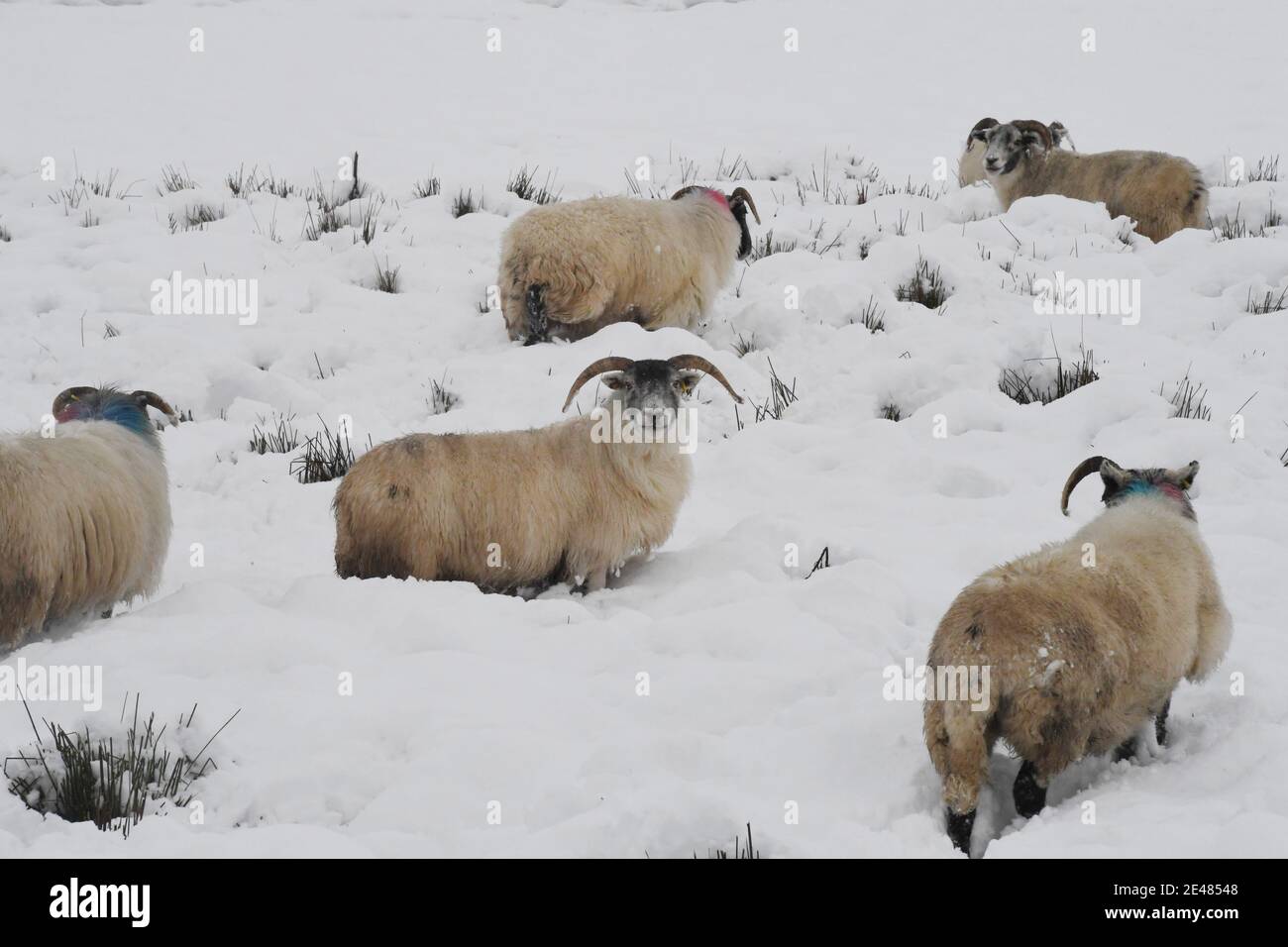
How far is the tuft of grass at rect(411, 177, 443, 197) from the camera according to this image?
407 inches

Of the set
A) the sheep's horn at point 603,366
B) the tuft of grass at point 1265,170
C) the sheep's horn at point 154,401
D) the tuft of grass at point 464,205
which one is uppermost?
the tuft of grass at point 1265,170

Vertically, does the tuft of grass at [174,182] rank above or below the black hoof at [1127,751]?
above

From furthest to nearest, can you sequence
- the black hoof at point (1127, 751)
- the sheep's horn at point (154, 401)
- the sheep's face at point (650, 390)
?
1. the sheep's face at point (650, 390)
2. the sheep's horn at point (154, 401)
3. the black hoof at point (1127, 751)

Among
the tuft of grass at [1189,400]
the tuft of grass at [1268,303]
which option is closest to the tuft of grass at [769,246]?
the tuft of grass at [1268,303]

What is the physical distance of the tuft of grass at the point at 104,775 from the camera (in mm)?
3369

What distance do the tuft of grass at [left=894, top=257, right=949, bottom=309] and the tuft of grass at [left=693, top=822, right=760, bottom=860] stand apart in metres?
5.42

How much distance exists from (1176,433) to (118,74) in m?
12.7

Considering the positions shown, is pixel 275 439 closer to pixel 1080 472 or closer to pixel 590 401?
pixel 590 401

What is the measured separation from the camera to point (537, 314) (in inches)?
303

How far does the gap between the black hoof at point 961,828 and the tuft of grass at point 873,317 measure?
466 centimetres

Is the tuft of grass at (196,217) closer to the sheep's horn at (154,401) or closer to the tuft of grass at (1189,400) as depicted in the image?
the sheep's horn at (154,401)

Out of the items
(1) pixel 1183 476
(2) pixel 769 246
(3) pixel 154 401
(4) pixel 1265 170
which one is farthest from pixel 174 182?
(4) pixel 1265 170

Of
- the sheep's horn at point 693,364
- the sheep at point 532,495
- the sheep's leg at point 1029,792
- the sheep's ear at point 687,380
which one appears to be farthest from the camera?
the sheep's ear at point 687,380

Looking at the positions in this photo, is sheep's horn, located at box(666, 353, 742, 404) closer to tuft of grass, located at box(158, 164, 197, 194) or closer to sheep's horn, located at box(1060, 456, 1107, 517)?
sheep's horn, located at box(1060, 456, 1107, 517)
